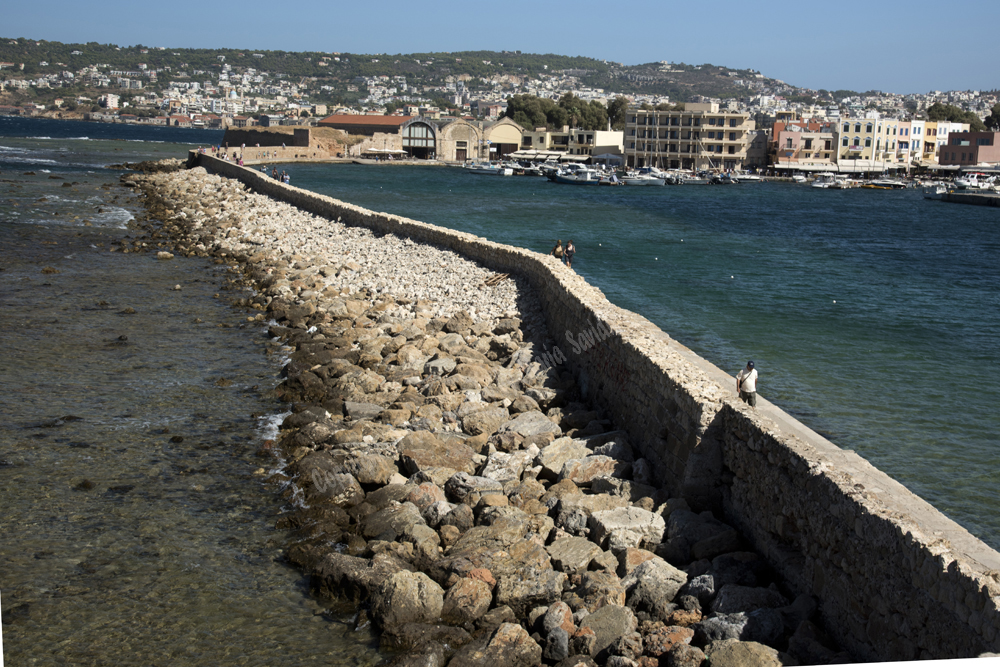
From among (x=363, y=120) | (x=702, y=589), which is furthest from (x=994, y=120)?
(x=702, y=589)

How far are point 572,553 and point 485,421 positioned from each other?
155 inches

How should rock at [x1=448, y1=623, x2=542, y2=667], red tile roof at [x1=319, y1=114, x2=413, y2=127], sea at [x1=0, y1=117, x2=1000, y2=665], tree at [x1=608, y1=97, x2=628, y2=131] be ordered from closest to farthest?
rock at [x1=448, y1=623, x2=542, y2=667] < sea at [x1=0, y1=117, x2=1000, y2=665] < red tile roof at [x1=319, y1=114, x2=413, y2=127] < tree at [x1=608, y1=97, x2=628, y2=131]

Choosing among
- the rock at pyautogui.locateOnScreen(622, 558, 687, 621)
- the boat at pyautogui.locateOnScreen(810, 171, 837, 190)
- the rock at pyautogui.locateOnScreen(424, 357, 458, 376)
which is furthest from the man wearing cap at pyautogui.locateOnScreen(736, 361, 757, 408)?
the boat at pyautogui.locateOnScreen(810, 171, 837, 190)

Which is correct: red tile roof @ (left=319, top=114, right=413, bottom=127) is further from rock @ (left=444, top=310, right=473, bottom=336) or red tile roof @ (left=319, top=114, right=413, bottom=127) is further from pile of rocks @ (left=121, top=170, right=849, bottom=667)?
pile of rocks @ (left=121, top=170, right=849, bottom=667)

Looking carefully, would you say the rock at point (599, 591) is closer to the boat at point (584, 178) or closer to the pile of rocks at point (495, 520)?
the pile of rocks at point (495, 520)

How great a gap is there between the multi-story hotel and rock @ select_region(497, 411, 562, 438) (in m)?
105

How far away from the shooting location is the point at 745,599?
281 inches

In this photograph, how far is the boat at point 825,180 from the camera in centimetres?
9981

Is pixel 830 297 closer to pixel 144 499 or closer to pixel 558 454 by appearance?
pixel 558 454

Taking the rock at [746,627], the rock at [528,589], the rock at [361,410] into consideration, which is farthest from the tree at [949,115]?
the rock at [746,627]

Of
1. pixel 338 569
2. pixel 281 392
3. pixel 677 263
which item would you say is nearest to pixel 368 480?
pixel 338 569

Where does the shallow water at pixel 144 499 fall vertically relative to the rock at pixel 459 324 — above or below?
below

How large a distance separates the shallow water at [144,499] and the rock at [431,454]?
1740 millimetres

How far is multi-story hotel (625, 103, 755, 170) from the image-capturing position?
111 metres
